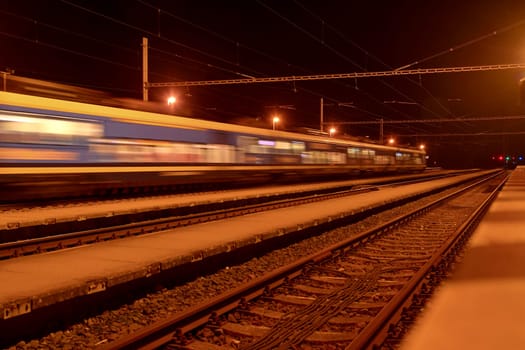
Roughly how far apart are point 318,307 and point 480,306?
5.91 ft

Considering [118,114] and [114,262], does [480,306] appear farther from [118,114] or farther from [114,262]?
[118,114]

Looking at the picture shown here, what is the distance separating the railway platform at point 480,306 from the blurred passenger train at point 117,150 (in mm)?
10333

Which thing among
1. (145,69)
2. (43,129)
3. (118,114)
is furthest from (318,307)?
(145,69)

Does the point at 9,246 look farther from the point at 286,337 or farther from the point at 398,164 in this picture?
the point at 398,164

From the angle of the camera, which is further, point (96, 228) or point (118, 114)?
point (118, 114)

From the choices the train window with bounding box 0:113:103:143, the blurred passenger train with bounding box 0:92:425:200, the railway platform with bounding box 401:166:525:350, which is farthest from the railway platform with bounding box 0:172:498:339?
the train window with bounding box 0:113:103:143

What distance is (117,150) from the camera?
16.7m

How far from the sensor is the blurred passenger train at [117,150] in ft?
45.1

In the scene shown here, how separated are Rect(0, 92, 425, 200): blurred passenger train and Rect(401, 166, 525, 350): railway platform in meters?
10.3

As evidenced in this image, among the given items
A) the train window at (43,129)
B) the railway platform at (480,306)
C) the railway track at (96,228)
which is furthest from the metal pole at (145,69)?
the railway platform at (480,306)

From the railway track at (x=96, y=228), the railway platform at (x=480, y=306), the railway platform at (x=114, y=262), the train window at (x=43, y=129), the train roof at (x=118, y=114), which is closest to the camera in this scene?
the railway platform at (x=480, y=306)

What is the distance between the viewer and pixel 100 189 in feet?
56.2

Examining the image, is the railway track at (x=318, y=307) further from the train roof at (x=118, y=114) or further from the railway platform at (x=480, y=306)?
the train roof at (x=118, y=114)

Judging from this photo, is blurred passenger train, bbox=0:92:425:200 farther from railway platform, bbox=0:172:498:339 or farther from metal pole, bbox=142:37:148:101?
railway platform, bbox=0:172:498:339
